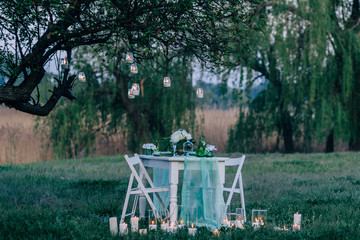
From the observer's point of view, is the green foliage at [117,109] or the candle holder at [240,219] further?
the green foliage at [117,109]

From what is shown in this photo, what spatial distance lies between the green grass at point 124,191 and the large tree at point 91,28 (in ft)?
5.47

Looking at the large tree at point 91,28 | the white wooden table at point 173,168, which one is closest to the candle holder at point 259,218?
the white wooden table at point 173,168

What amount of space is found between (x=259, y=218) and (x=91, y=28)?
133 inches

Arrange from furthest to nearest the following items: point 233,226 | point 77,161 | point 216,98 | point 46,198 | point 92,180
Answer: point 216,98 → point 77,161 → point 92,180 → point 46,198 → point 233,226

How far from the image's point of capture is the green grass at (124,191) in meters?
5.16

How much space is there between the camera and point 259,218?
208 inches

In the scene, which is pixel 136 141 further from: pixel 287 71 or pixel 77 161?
pixel 287 71

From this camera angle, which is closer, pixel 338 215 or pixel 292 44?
pixel 338 215

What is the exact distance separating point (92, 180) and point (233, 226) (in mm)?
5336

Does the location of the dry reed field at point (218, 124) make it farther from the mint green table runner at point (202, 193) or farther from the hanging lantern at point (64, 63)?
the mint green table runner at point (202, 193)

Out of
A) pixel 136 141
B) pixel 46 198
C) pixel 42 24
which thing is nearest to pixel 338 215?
pixel 46 198

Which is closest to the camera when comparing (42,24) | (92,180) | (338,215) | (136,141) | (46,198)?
(338,215)

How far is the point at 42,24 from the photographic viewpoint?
7.12m

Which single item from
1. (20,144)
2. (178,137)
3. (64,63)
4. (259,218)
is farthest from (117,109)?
(259,218)
